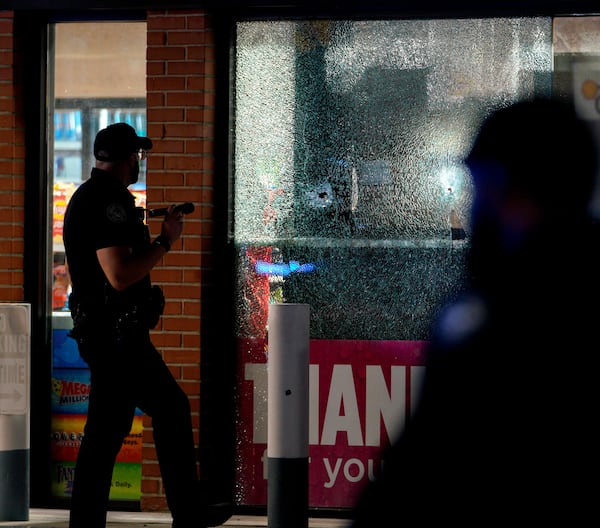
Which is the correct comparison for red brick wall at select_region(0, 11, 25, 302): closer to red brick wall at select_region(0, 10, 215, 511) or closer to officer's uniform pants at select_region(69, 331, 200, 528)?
red brick wall at select_region(0, 10, 215, 511)

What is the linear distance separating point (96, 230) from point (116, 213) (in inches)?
4.4

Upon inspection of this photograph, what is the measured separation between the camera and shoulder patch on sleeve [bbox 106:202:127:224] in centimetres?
453

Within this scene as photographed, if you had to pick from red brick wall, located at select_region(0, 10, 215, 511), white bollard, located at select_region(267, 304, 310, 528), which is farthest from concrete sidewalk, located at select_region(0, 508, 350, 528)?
white bollard, located at select_region(267, 304, 310, 528)

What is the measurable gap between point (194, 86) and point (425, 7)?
137 centimetres

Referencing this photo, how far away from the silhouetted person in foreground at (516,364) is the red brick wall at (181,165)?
367 centimetres

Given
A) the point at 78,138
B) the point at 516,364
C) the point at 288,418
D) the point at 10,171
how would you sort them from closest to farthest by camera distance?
the point at 516,364 → the point at 288,418 → the point at 10,171 → the point at 78,138

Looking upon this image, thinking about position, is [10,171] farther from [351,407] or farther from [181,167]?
[351,407]

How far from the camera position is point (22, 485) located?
563 cm

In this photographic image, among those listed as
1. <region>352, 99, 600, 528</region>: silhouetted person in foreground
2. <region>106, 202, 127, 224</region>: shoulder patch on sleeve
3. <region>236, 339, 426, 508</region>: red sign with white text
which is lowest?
<region>236, 339, 426, 508</region>: red sign with white text

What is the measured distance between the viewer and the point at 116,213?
4543 millimetres

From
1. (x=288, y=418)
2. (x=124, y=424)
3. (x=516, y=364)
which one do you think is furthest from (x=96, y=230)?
(x=516, y=364)

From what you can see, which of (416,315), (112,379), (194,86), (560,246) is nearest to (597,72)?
(416,315)

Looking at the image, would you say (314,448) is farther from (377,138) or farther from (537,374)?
(537,374)

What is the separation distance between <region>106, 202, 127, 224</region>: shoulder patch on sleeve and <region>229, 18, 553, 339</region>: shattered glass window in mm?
1704
